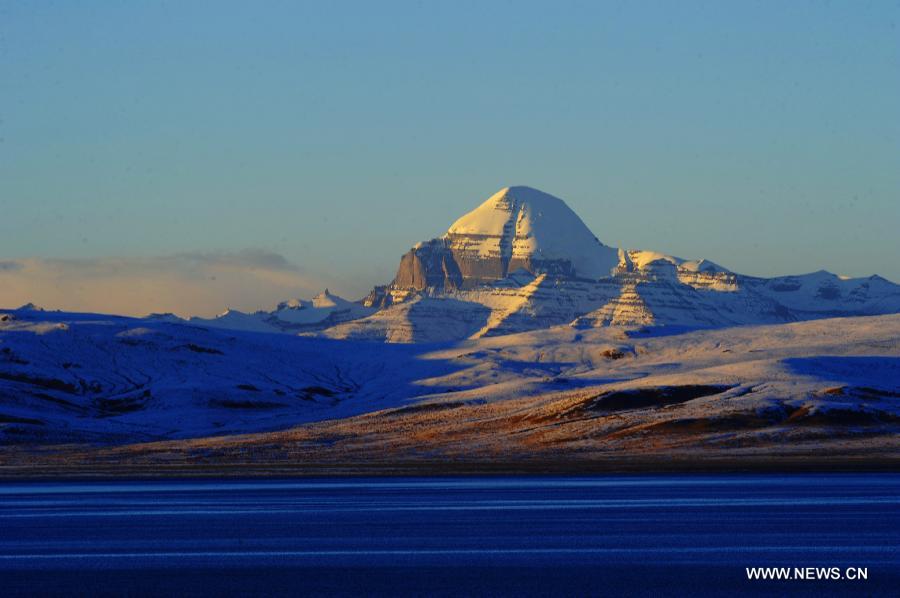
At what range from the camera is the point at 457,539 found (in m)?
49.7

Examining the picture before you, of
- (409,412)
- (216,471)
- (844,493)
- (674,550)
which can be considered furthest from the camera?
(409,412)

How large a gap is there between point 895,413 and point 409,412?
214 feet

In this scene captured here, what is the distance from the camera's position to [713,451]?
115 metres

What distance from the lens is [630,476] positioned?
8431 centimetres

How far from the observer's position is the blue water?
4016cm

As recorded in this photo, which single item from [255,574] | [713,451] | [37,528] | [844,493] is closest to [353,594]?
[255,574]

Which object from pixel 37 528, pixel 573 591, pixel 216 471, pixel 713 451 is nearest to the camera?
pixel 573 591

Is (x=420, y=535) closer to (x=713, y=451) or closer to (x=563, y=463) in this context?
(x=563, y=463)

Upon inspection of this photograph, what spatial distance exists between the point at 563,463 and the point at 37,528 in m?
51.3

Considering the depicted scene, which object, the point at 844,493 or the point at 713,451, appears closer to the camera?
the point at 844,493

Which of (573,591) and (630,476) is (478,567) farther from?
(630,476)

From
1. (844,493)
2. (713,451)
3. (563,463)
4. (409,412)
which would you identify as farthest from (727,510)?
(409,412)

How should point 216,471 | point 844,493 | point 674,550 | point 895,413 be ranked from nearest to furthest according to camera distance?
point 674,550
point 844,493
point 216,471
point 895,413

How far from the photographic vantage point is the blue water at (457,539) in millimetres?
40156
